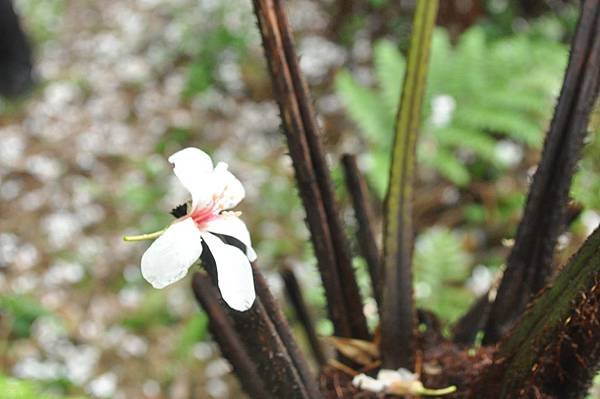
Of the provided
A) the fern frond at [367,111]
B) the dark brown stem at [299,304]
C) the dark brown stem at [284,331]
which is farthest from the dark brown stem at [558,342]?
the fern frond at [367,111]

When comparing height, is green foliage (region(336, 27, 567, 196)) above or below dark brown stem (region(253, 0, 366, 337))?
above

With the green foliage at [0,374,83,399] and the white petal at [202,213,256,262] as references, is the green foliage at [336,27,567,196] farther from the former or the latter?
the white petal at [202,213,256,262]

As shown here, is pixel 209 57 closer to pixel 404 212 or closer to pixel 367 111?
pixel 367 111

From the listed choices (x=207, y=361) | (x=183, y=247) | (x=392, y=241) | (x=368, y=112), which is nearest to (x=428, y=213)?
(x=368, y=112)

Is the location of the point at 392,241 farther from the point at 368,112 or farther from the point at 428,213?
the point at 428,213

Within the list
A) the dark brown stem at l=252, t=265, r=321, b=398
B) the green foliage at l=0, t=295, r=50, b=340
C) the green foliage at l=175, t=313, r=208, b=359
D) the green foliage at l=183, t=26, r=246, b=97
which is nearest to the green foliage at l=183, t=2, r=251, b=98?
the green foliage at l=183, t=26, r=246, b=97

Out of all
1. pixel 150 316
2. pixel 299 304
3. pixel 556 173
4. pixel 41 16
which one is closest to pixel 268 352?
pixel 556 173

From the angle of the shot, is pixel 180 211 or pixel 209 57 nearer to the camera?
pixel 180 211
